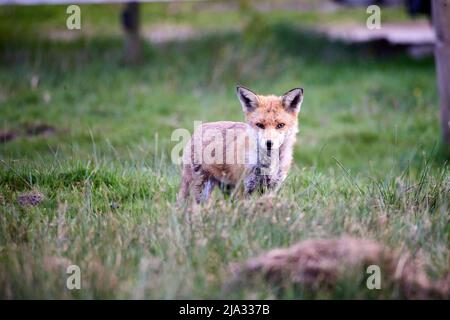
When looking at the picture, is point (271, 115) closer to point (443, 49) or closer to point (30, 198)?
point (30, 198)

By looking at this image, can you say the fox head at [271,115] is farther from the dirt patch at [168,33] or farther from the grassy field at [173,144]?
the dirt patch at [168,33]

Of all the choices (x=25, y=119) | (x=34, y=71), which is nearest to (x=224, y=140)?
(x=25, y=119)

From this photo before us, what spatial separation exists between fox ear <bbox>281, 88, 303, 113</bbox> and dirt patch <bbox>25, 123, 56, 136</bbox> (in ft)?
17.6

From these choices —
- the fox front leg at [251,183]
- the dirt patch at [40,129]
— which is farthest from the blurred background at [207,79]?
the fox front leg at [251,183]

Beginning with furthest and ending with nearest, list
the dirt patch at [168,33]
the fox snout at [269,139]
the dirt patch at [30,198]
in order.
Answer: the dirt patch at [168,33], the fox snout at [269,139], the dirt patch at [30,198]

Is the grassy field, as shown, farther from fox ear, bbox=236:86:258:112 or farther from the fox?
fox ear, bbox=236:86:258:112

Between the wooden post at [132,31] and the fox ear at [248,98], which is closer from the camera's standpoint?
the fox ear at [248,98]

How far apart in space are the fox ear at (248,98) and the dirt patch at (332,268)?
2.12m

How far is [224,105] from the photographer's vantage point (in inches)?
492

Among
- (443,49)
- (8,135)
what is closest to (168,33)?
(8,135)

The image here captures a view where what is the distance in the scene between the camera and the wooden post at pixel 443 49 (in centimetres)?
891

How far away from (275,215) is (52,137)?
594cm

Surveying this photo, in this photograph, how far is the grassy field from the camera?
16.1ft

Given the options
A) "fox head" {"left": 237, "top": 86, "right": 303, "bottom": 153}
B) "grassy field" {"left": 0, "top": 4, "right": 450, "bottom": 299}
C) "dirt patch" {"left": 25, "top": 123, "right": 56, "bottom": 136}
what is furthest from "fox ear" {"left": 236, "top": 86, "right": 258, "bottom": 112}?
"dirt patch" {"left": 25, "top": 123, "right": 56, "bottom": 136}
